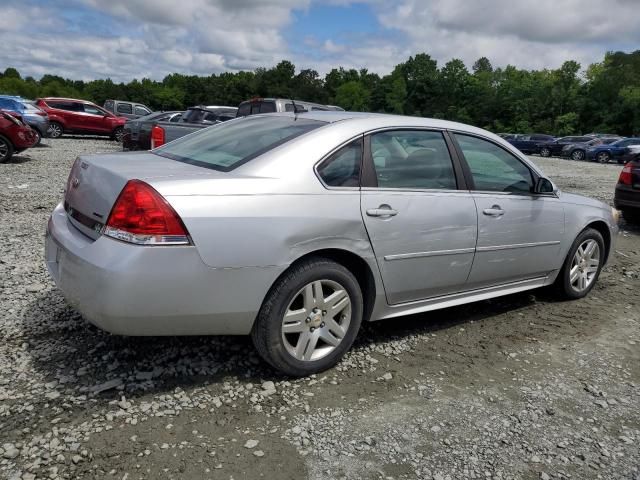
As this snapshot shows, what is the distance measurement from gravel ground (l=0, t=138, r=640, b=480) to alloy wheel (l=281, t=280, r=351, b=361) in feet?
0.64

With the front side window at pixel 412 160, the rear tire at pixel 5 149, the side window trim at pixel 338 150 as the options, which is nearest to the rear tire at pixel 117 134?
the rear tire at pixel 5 149

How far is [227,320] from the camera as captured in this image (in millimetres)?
3000

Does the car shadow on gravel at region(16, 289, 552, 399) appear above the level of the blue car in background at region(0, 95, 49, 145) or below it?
below

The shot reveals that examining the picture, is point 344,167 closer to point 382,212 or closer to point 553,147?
point 382,212

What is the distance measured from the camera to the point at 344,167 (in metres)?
3.43

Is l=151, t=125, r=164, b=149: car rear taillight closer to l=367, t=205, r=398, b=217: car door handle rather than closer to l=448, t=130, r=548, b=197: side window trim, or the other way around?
l=448, t=130, r=548, b=197: side window trim

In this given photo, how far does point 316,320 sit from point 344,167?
944mm

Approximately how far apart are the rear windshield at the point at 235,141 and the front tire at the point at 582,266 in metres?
2.74

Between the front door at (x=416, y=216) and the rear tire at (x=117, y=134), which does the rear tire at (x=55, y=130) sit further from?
the front door at (x=416, y=216)

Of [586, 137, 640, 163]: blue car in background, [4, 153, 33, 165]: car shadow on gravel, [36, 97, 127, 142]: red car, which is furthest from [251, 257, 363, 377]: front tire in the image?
[586, 137, 640, 163]: blue car in background

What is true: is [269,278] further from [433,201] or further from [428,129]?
[428,129]

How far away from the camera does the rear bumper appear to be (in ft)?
9.00

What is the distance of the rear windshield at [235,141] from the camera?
3.37 meters

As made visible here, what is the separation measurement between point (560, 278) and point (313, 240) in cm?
289
